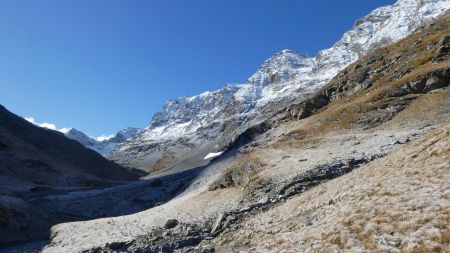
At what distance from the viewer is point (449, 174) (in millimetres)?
20828

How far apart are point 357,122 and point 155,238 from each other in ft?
147

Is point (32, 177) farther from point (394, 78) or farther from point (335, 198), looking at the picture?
point (335, 198)

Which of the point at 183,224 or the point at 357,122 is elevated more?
the point at 357,122

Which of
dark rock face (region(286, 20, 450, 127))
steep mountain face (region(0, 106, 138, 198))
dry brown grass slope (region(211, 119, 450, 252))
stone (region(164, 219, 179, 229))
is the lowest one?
dry brown grass slope (region(211, 119, 450, 252))

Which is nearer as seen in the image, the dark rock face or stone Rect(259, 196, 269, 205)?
stone Rect(259, 196, 269, 205)

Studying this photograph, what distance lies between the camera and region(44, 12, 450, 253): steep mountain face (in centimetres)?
1914

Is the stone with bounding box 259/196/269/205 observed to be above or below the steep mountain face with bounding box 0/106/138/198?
below

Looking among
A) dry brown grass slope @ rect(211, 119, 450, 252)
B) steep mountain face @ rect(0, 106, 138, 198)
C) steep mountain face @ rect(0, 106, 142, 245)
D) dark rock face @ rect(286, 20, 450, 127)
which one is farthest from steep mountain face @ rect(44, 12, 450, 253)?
steep mountain face @ rect(0, 106, 138, 198)

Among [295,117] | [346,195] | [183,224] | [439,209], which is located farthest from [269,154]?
[295,117]

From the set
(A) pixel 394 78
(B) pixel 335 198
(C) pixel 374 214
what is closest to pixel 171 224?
(B) pixel 335 198

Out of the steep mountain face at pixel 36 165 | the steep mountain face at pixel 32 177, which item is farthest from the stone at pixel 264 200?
the steep mountain face at pixel 36 165

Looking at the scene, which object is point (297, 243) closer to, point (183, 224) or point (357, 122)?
point (183, 224)

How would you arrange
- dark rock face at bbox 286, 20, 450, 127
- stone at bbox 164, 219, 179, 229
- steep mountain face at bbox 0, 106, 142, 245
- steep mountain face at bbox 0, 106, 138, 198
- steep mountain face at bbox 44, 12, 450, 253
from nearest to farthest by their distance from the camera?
steep mountain face at bbox 44, 12, 450, 253
stone at bbox 164, 219, 179, 229
steep mountain face at bbox 0, 106, 142, 245
dark rock face at bbox 286, 20, 450, 127
steep mountain face at bbox 0, 106, 138, 198

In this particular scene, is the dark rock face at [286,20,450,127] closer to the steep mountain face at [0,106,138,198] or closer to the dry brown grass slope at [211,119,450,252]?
the dry brown grass slope at [211,119,450,252]
